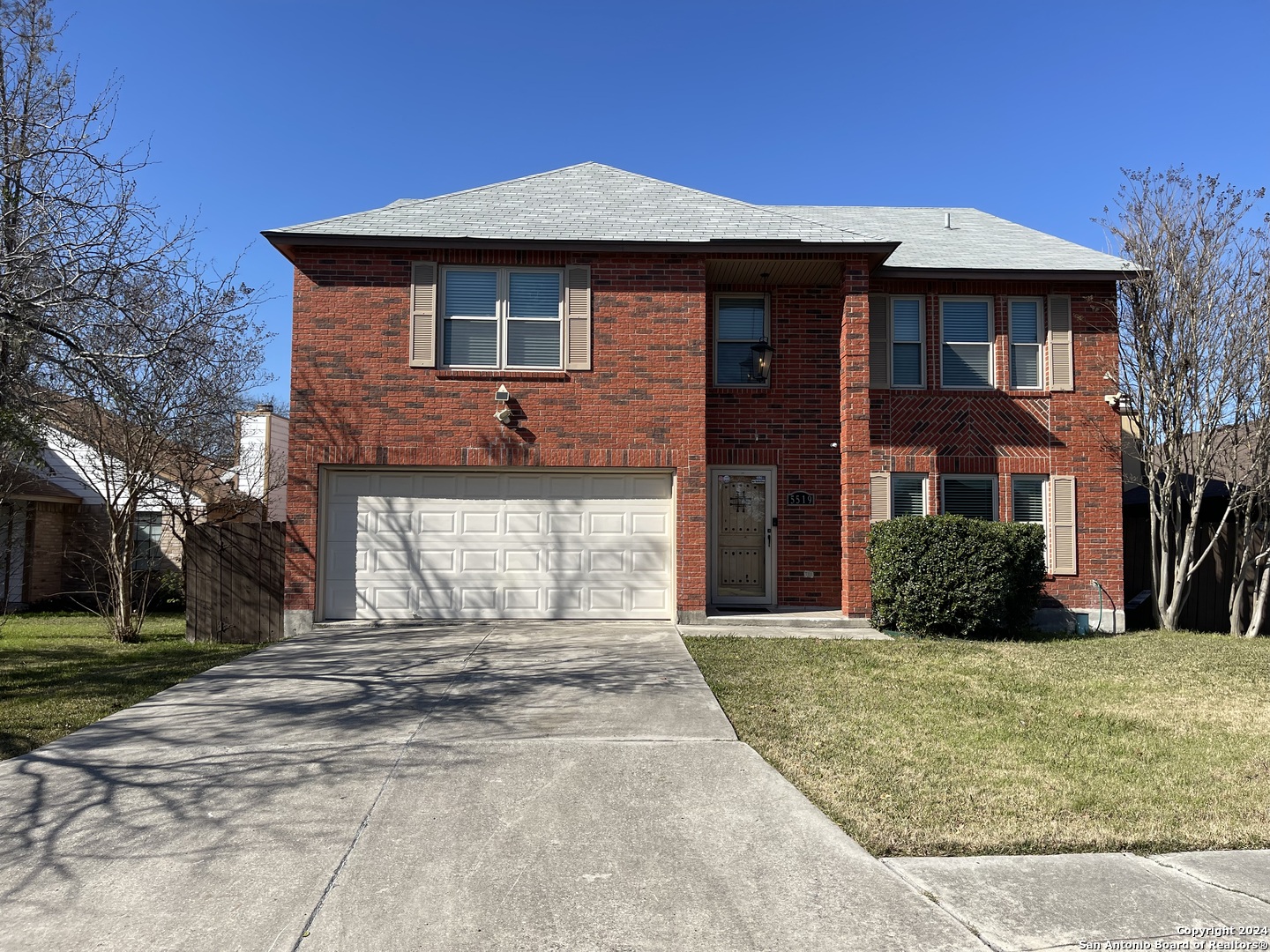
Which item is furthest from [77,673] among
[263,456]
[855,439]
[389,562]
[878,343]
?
[263,456]

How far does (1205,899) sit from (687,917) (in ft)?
7.76

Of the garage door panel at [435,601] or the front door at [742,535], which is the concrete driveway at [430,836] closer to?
the garage door panel at [435,601]

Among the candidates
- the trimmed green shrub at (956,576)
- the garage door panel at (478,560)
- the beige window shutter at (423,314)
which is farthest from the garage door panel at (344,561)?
the trimmed green shrub at (956,576)

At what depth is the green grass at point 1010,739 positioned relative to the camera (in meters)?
4.46

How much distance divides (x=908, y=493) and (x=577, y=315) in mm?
5858

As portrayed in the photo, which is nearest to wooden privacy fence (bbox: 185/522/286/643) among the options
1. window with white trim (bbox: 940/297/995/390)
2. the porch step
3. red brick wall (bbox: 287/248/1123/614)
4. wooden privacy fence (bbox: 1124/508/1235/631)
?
red brick wall (bbox: 287/248/1123/614)

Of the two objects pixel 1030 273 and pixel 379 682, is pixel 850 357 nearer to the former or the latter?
pixel 1030 273

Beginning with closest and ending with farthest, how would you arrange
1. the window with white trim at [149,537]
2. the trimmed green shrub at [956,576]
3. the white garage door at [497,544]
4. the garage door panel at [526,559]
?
1. the trimmed green shrub at [956,576]
2. the white garage door at [497,544]
3. the garage door panel at [526,559]
4. the window with white trim at [149,537]

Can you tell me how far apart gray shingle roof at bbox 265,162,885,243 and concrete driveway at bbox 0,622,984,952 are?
22.5ft

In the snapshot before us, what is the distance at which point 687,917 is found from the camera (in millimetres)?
3568

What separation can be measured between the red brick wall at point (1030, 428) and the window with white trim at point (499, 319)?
17.1ft

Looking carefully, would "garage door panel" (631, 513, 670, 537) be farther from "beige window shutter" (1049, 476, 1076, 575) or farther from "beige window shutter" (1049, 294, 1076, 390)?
"beige window shutter" (1049, 294, 1076, 390)

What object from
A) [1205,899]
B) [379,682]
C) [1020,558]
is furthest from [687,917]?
[1020,558]

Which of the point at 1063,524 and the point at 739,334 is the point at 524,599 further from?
the point at 1063,524
